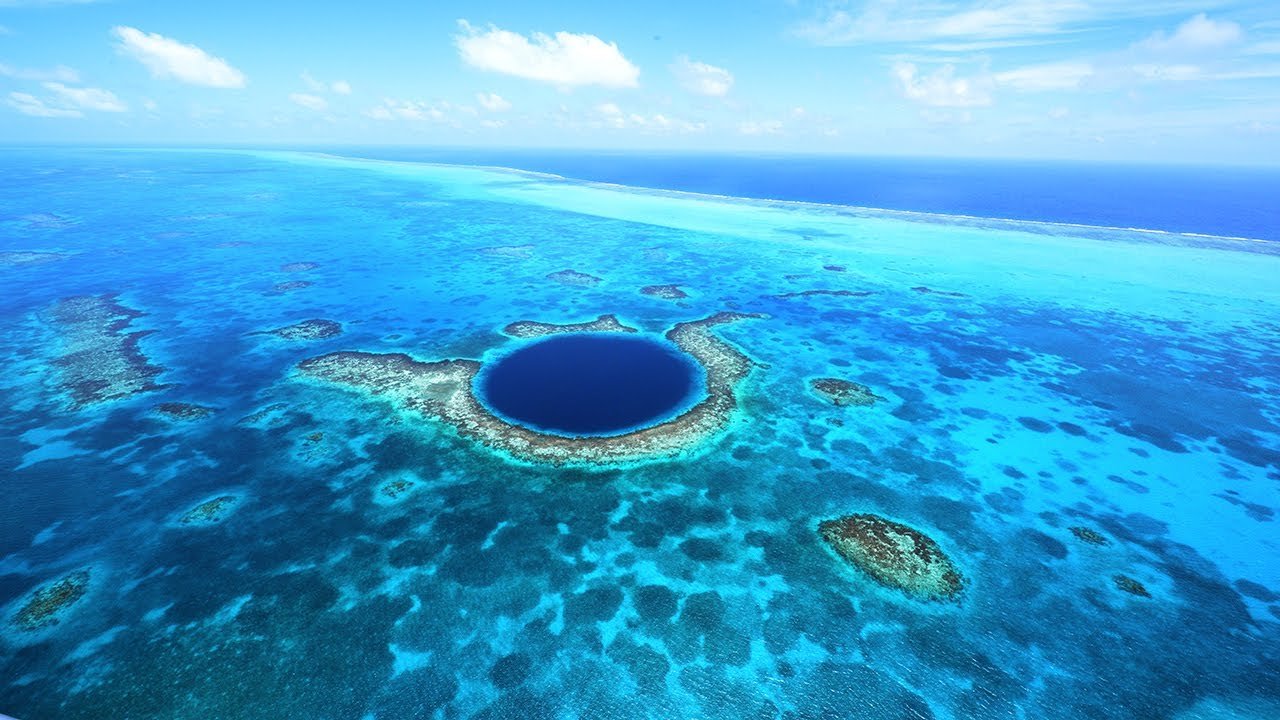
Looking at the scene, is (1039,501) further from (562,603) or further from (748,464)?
(562,603)

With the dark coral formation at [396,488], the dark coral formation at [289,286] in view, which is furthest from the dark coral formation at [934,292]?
the dark coral formation at [289,286]

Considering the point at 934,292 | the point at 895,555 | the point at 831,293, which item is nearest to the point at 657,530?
the point at 895,555

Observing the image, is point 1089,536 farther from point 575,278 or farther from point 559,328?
point 575,278

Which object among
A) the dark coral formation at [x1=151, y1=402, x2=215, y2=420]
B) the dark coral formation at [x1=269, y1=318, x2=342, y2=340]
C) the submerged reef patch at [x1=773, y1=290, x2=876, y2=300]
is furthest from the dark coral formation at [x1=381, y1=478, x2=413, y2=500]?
the submerged reef patch at [x1=773, y1=290, x2=876, y2=300]

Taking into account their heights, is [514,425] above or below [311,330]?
above

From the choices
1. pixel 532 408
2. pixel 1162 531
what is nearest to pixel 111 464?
pixel 532 408

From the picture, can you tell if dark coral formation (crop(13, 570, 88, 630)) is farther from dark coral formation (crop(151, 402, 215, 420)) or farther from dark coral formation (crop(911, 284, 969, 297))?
dark coral formation (crop(911, 284, 969, 297))
